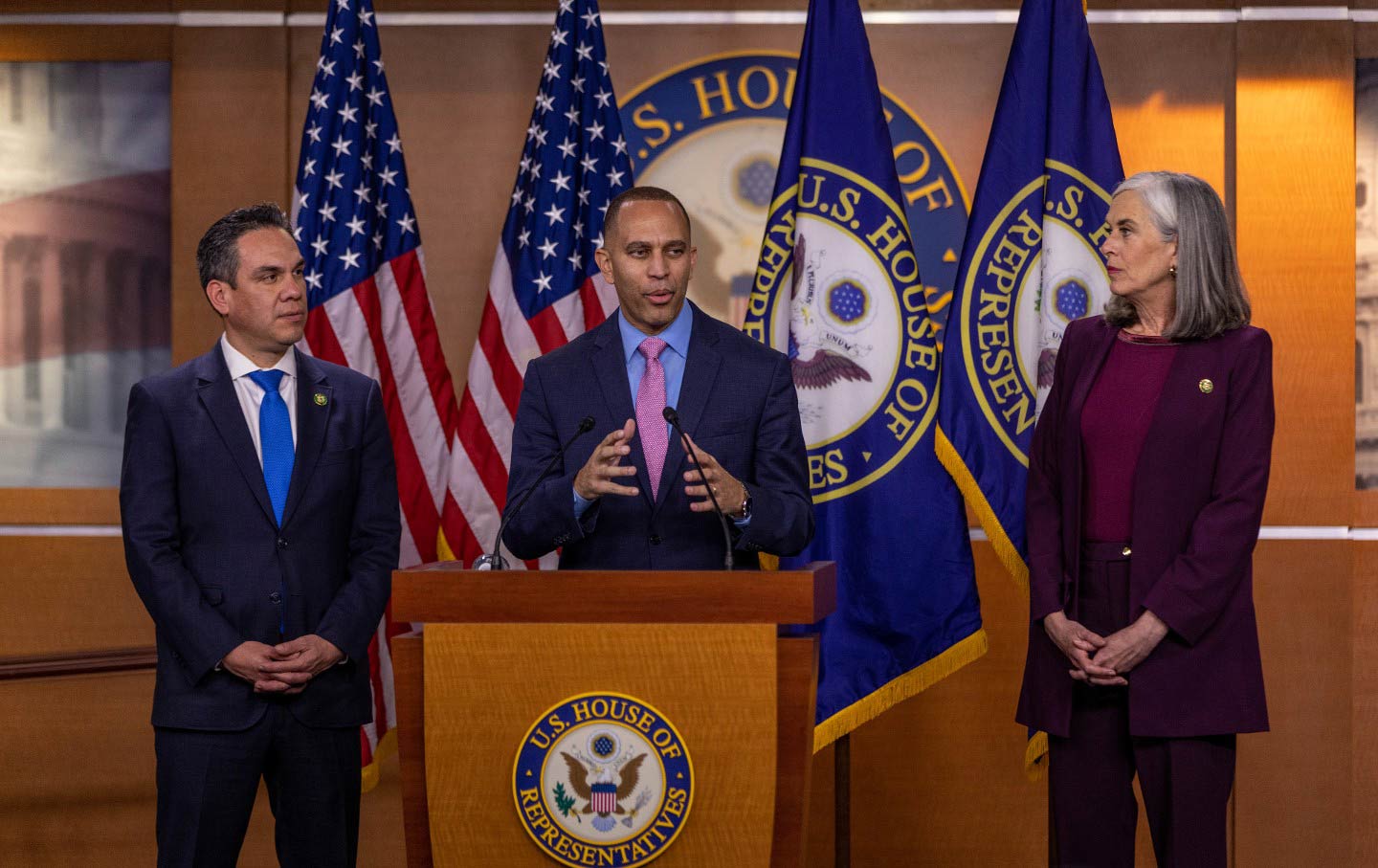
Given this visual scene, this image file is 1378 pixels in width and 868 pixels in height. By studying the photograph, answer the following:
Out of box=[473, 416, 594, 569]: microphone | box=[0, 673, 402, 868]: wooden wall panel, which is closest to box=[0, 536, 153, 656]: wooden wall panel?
box=[0, 673, 402, 868]: wooden wall panel

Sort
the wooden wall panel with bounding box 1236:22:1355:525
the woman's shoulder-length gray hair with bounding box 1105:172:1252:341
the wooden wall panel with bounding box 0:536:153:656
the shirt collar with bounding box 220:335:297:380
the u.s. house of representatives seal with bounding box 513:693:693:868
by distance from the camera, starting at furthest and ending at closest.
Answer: the wooden wall panel with bounding box 0:536:153:656, the wooden wall panel with bounding box 1236:22:1355:525, the shirt collar with bounding box 220:335:297:380, the woman's shoulder-length gray hair with bounding box 1105:172:1252:341, the u.s. house of representatives seal with bounding box 513:693:693:868

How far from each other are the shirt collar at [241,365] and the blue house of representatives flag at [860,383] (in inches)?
50.7

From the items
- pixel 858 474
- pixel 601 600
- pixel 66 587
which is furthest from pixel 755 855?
pixel 66 587

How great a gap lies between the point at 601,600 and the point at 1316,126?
3040 millimetres

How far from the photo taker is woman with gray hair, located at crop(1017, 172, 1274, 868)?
2.55m

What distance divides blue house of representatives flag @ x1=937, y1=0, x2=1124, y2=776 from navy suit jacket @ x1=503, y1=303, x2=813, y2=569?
0.95m

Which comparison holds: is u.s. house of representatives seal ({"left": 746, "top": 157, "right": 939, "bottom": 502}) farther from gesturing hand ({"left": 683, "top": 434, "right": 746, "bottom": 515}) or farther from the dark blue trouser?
the dark blue trouser

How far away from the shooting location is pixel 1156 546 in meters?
2.59

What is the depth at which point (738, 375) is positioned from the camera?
2.63m

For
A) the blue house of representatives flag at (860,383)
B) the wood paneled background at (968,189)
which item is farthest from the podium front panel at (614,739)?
the wood paneled background at (968,189)

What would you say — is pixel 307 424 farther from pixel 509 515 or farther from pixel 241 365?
pixel 509 515

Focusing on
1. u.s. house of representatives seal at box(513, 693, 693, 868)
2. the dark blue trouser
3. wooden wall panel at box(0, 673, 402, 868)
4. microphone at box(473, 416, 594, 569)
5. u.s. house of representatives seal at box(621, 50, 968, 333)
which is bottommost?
wooden wall panel at box(0, 673, 402, 868)

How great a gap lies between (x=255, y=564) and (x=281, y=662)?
0.20 m

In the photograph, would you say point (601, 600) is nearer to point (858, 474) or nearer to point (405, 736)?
point (405, 736)
